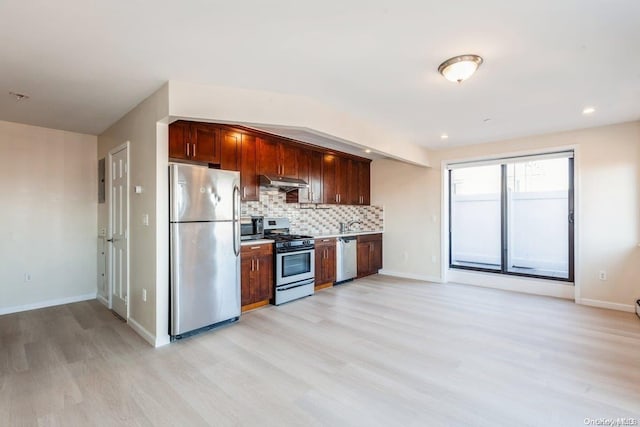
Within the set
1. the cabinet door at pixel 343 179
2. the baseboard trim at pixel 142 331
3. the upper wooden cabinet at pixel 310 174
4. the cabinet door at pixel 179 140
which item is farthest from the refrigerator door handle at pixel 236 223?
the cabinet door at pixel 343 179

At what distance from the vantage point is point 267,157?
4.50 metres

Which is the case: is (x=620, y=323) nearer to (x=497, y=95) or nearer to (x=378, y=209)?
(x=497, y=95)

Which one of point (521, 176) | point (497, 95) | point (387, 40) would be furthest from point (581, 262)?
point (387, 40)

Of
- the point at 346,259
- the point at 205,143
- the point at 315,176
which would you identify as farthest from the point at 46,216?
the point at 346,259

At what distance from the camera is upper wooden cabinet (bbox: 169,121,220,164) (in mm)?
3455

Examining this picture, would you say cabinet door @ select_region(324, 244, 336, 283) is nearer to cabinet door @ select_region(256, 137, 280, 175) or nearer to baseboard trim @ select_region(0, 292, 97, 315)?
cabinet door @ select_region(256, 137, 280, 175)

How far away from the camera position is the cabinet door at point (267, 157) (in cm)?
440

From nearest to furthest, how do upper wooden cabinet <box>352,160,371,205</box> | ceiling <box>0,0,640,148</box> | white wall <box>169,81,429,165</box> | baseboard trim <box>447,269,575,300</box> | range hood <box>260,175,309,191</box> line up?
ceiling <box>0,0,640,148</box> → white wall <box>169,81,429,165</box> → range hood <box>260,175,309,191</box> → baseboard trim <box>447,269,575,300</box> → upper wooden cabinet <box>352,160,371,205</box>

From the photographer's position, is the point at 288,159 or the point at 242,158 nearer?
the point at 242,158

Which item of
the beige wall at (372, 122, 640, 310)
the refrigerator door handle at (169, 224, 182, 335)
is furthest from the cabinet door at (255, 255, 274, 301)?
the beige wall at (372, 122, 640, 310)

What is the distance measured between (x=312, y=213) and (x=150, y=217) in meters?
3.06

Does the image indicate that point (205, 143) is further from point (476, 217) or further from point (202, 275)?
point (476, 217)

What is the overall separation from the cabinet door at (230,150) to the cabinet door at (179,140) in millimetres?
461

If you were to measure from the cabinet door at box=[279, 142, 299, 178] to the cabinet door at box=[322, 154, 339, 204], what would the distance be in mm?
725
